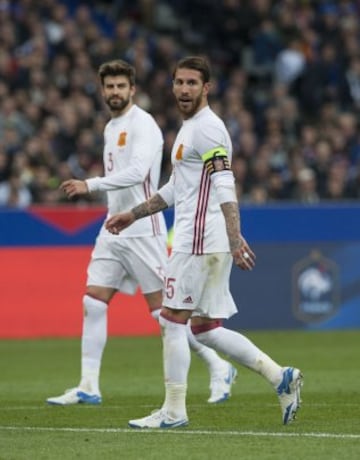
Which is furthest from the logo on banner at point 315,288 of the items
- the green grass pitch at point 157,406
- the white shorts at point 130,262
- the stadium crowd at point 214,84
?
the white shorts at point 130,262

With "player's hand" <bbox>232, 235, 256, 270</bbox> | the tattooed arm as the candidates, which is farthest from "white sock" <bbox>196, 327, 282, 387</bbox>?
the tattooed arm

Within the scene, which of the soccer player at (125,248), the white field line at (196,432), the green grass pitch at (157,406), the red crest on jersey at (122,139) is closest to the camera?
the green grass pitch at (157,406)

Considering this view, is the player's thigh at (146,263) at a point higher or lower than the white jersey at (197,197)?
lower

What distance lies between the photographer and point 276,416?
35.6 ft

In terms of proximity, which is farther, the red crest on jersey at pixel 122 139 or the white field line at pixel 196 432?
the red crest on jersey at pixel 122 139

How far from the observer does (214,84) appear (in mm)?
26219

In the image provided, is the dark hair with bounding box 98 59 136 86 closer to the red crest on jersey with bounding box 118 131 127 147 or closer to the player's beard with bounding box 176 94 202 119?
the red crest on jersey with bounding box 118 131 127 147

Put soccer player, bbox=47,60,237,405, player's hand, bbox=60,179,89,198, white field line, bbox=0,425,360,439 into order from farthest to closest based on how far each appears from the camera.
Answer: soccer player, bbox=47,60,237,405
player's hand, bbox=60,179,89,198
white field line, bbox=0,425,360,439

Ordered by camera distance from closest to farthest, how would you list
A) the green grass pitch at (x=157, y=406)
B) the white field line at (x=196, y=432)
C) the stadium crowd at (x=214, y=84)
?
the green grass pitch at (x=157, y=406) → the white field line at (x=196, y=432) → the stadium crowd at (x=214, y=84)

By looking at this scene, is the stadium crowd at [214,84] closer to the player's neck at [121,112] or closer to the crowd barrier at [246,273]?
the crowd barrier at [246,273]

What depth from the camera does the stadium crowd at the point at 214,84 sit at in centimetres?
2231

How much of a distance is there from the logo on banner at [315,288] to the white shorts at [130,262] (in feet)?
24.5

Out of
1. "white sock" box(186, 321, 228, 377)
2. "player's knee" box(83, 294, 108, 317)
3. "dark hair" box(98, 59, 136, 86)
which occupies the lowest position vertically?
"white sock" box(186, 321, 228, 377)

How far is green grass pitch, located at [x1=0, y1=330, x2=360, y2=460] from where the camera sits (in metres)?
8.97
